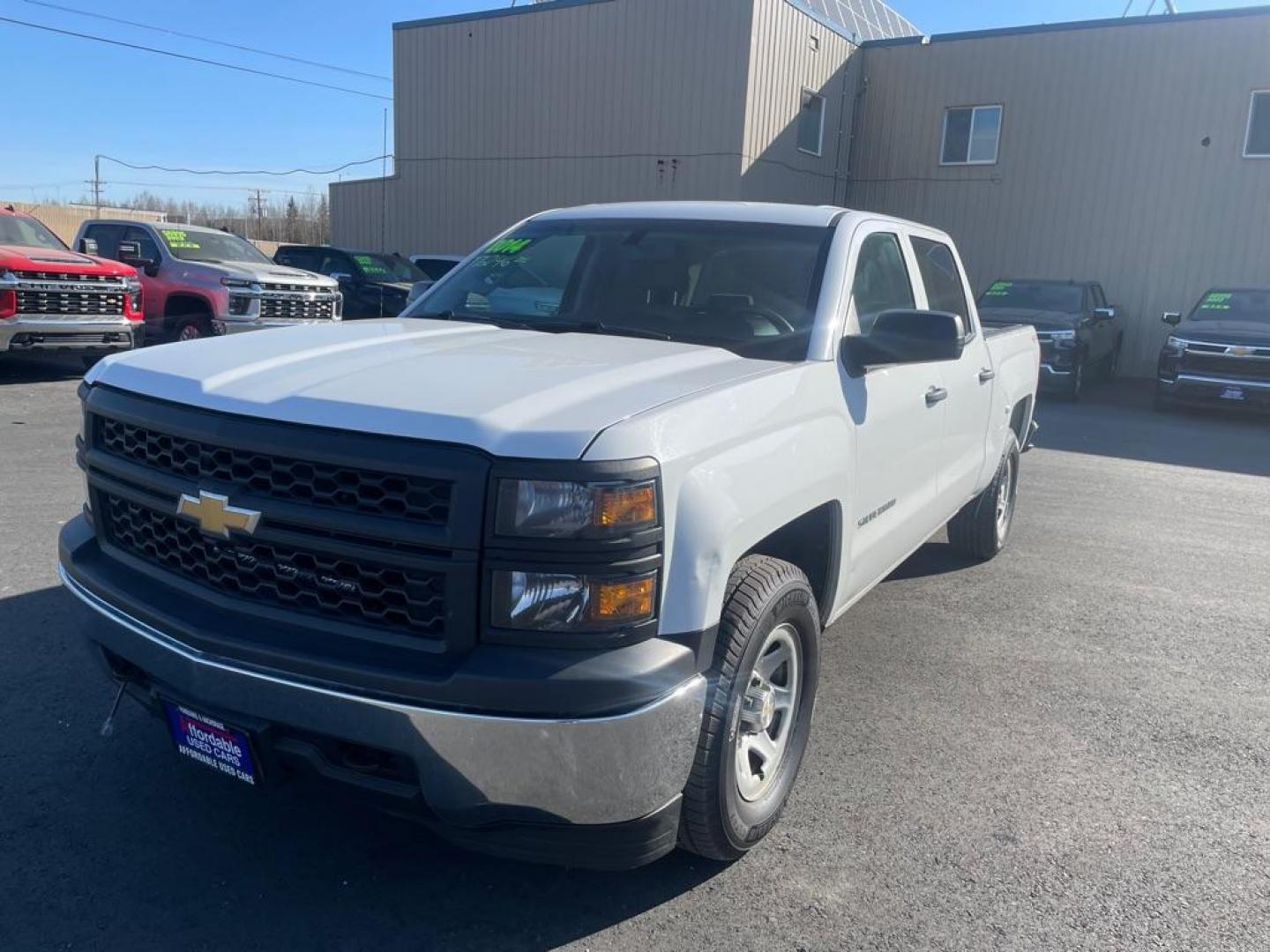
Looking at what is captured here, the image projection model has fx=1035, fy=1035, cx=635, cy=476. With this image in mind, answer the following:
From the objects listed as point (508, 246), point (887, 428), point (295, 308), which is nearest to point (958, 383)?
point (887, 428)

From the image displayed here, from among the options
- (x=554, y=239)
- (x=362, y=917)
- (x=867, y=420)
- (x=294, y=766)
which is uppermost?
(x=554, y=239)

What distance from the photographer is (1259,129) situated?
18.3 metres

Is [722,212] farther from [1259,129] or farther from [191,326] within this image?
[1259,129]

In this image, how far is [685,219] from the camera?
416 cm

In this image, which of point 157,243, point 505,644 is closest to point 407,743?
point 505,644

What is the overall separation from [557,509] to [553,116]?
70.0 ft

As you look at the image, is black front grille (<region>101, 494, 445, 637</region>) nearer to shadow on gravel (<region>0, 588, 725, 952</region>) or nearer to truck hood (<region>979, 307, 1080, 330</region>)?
shadow on gravel (<region>0, 588, 725, 952</region>)

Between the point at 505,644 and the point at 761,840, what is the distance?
1252 mm

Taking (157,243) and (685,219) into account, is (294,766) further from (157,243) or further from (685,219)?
(157,243)

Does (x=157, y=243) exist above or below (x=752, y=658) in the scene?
above

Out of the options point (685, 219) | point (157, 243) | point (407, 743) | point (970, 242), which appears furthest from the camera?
point (970, 242)

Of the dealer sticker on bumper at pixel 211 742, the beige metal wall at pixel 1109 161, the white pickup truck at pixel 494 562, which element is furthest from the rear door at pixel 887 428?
the beige metal wall at pixel 1109 161

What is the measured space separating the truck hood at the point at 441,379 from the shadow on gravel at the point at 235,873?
980 mm

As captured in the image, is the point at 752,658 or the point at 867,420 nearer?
the point at 752,658
